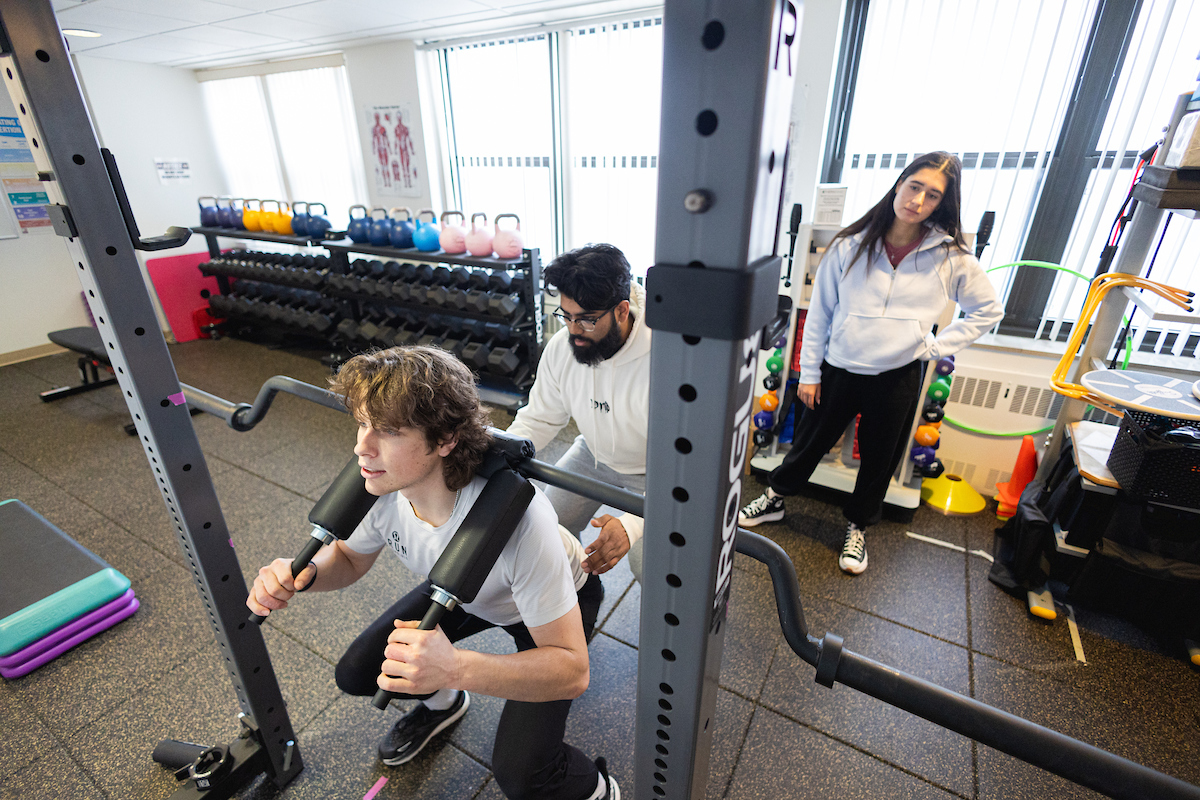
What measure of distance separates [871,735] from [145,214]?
23.7 ft

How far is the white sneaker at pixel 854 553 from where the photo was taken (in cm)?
239

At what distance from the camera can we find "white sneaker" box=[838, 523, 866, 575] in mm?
2387

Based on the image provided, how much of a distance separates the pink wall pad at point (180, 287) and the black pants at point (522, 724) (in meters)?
5.47

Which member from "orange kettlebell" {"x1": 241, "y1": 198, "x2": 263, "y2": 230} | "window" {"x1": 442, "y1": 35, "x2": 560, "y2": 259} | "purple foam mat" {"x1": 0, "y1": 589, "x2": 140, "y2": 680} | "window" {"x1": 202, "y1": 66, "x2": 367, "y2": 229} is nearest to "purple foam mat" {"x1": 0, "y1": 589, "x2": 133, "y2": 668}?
"purple foam mat" {"x1": 0, "y1": 589, "x2": 140, "y2": 680}

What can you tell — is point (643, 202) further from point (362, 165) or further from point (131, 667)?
point (131, 667)

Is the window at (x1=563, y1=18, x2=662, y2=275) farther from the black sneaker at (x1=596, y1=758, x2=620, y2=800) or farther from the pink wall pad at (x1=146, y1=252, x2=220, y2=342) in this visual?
the pink wall pad at (x1=146, y1=252, x2=220, y2=342)

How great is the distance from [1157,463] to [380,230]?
4617 millimetres

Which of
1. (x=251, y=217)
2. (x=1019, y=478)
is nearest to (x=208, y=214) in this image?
(x=251, y=217)

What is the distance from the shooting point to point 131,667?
197 cm

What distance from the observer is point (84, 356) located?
13.9 ft

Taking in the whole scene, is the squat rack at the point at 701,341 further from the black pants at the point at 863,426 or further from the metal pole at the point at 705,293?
the black pants at the point at 863,426

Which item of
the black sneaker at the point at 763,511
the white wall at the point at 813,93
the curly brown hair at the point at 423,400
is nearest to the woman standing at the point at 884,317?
the black sneaker at the point at 763,511

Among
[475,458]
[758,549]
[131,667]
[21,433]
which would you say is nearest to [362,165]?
[21,433]

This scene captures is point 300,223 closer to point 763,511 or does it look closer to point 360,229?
point 360,229
